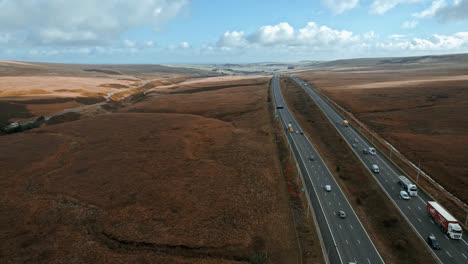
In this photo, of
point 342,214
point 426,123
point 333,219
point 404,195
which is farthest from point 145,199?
point 426,123

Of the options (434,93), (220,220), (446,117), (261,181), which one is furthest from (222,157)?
(434,93)

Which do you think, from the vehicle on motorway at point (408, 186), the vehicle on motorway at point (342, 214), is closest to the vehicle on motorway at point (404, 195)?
the vehicle on motorway at point (408, 186)

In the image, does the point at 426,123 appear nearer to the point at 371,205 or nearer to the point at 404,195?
the point at 404,195

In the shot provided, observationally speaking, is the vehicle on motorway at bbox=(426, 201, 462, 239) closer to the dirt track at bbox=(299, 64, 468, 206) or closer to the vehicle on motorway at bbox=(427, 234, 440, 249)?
the vehicle on motorway at bbox=(427, 234, 440, 249)

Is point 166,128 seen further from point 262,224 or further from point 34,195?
point 262,224

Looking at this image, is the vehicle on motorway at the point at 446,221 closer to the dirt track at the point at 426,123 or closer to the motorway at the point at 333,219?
the motorway at the point at 333,219
